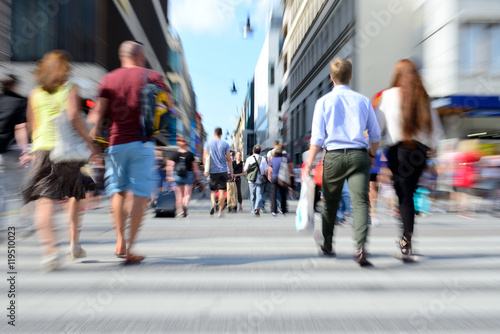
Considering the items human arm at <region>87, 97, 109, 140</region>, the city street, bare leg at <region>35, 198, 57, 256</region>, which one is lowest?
the city street

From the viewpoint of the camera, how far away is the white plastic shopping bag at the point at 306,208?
455cm

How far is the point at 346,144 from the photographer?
416cm

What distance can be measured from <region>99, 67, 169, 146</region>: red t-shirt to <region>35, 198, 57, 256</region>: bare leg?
2.47 feet

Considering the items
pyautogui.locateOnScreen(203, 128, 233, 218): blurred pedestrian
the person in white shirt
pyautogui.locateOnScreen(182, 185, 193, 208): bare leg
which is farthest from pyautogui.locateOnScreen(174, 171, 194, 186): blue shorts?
the person in white shirt

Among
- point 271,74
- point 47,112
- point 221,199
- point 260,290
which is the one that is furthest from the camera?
point 271,74

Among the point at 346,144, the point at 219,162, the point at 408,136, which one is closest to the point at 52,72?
the point at 346,144

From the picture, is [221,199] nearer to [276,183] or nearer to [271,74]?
[276,183]

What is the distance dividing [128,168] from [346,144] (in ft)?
6.27

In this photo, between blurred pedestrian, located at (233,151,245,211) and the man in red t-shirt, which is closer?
the man in red t-shirt

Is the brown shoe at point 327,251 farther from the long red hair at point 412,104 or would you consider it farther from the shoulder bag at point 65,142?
the shoulder bag at point 65,142

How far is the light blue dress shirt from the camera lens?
416 cm

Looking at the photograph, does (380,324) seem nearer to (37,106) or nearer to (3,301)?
(3,301)

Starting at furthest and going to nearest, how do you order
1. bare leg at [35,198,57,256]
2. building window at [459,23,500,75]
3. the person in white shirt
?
building window at [459,23,500,75] → the person in white shirt → bare leg at [35,198,57,256]

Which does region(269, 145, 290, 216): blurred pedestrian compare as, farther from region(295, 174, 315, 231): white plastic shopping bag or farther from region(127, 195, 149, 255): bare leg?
region(127, 195, 149, 255): bare leg
